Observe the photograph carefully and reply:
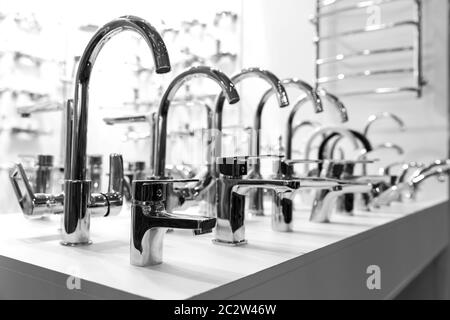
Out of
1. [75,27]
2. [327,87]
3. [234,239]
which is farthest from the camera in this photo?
[327,87]

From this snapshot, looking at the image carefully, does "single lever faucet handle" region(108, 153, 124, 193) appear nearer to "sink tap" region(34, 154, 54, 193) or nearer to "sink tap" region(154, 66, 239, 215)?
"sink tap" region(154, 66, 239, 215)

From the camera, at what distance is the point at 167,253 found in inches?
20.8

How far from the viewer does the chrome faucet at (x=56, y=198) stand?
1.95 feet

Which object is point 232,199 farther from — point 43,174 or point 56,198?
point 43,174

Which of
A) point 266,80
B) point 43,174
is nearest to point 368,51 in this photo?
point 266,80

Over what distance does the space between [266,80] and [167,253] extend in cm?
36

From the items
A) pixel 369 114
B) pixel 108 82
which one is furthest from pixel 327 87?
pixel 108 82

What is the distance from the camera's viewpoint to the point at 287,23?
1.89m

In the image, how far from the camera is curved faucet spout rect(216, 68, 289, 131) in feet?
2.25

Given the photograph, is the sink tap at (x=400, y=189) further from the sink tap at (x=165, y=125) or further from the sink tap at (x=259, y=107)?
the sink tap at (x=165, y=125)

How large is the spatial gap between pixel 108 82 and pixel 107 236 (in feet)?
1.47

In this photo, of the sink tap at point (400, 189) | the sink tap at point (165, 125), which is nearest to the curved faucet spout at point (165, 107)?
the sink tap at point (165, 125)

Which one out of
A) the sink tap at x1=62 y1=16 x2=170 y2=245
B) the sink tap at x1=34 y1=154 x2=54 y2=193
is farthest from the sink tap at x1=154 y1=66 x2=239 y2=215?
the sink tap at x1=34 y1=154 x2=54 y2=193
